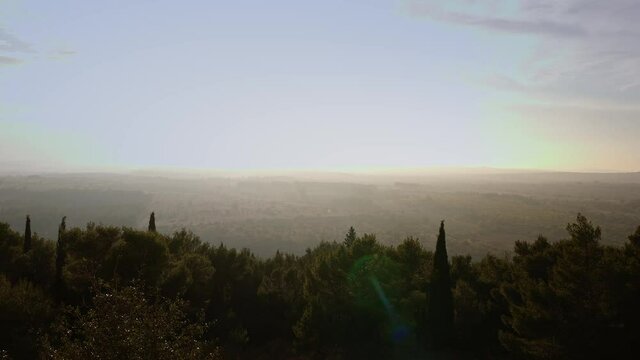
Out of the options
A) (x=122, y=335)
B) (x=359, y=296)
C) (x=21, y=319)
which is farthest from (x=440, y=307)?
(x=21, y=319)

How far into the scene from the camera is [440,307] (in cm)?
3256

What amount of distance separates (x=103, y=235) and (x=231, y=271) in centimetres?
1241

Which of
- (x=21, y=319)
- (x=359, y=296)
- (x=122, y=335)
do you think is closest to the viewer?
(x=122, y=335)

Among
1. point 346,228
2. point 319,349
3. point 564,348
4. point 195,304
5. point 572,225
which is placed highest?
point 572,225

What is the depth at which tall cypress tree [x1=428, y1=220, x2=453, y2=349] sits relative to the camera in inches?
1273

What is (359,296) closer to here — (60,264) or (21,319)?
(21,319)

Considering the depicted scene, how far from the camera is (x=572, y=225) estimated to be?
77.0 feet

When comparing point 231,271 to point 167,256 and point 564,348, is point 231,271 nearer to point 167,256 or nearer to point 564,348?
point 167,256

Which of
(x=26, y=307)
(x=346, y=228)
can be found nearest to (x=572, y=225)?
(x=26, y=307)

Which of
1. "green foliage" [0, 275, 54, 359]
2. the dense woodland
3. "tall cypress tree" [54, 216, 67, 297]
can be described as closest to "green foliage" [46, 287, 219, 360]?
the dense woodland

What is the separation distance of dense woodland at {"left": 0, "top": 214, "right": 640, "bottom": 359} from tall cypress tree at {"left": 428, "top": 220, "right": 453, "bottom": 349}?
9 centimetres

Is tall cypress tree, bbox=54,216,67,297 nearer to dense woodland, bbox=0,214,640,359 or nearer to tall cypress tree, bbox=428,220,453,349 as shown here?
dense woodland, bbox=0,214,640,359

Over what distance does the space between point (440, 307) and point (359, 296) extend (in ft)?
20.6

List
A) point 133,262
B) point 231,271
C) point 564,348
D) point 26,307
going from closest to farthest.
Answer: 1. point 564,348
2. point 26,307
3. point 133,262
4. point 231,271
